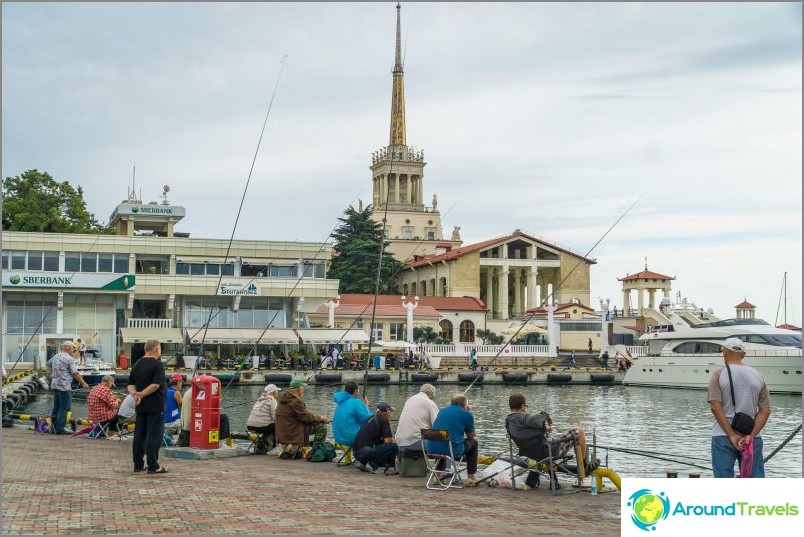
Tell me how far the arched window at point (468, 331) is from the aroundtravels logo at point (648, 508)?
248 ft

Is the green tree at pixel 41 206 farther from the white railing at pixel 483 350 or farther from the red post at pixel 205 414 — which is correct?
the red post at pixel 205 414

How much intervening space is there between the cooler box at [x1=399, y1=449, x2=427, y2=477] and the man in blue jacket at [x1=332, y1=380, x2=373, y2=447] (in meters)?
1.52

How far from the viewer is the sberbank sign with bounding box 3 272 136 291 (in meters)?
58.7

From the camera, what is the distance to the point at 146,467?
531 inches

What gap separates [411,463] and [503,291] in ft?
271

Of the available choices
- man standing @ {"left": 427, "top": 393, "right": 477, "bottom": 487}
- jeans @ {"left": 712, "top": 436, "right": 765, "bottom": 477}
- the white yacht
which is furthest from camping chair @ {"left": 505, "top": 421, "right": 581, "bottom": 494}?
the white yacht

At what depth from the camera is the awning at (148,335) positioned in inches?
2334

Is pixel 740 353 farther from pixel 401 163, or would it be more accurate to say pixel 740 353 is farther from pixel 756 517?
pixel 401 163

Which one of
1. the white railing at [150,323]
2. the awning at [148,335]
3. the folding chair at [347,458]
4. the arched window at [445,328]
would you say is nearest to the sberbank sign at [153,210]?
the white railing at [150,323]

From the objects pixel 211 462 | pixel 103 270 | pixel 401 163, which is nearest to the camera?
pixel 211 462

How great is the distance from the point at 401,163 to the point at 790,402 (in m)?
80.9

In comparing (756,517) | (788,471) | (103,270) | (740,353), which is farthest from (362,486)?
(103,270)

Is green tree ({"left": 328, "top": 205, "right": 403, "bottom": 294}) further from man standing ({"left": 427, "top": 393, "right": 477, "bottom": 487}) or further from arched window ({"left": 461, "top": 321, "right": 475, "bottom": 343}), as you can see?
man standing ({"left": 427, "top": 393, "right": 477, "bottom": 487})

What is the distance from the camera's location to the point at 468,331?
83625 mm
